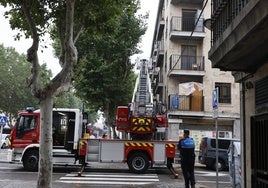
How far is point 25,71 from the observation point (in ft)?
177

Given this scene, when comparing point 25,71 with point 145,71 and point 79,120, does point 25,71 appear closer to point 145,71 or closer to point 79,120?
point 145,71

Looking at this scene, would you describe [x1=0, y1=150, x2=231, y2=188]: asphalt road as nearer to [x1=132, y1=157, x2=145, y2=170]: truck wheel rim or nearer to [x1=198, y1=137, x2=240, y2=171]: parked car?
[x1=132, y1=157, x2=145, y2=170]: truck wheel rim

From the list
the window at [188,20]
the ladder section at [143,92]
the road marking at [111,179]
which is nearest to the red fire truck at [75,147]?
the road marking at [111,179]

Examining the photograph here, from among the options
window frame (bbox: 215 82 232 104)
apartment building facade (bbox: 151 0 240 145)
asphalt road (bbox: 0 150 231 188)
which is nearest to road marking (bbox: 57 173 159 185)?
asphalt road (bbox: 0 150 231 188)

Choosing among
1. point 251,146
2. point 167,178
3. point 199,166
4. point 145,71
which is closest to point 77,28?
point 251,146

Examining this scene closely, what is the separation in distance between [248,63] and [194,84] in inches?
789

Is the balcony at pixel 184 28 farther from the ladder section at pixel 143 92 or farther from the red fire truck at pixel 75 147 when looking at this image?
the red fire truck at pixel 75 147

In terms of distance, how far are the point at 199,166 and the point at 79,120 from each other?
9.22 meters

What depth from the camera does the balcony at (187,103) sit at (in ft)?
98.5

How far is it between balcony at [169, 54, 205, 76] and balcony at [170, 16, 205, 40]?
1466mm

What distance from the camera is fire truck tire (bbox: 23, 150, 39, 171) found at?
18.6 m

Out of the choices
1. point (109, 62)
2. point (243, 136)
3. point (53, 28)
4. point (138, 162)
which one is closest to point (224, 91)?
point (109, 62)

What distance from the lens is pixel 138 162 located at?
18984 mm

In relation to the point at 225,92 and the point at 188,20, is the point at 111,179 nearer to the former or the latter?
the point at 225,92
